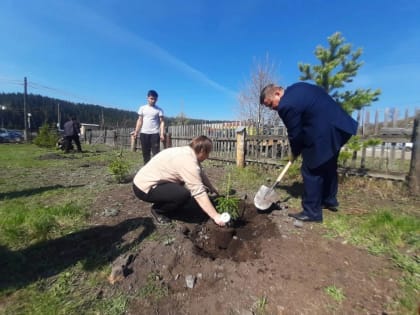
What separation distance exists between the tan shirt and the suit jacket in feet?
3.97

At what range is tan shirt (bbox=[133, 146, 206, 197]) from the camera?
2.22m

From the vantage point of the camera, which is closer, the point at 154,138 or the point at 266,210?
the point at 266,210

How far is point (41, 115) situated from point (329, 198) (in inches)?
3310

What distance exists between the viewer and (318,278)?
174 centimetres

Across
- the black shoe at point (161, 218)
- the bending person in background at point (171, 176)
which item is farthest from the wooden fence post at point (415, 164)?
the black shoe at point (161, 218)

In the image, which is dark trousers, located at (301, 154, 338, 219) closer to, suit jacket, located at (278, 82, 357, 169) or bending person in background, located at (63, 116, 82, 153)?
suit jacket, located at (278, 82, 357, 169)

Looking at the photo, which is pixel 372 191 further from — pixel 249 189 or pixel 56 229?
pixel 56 229

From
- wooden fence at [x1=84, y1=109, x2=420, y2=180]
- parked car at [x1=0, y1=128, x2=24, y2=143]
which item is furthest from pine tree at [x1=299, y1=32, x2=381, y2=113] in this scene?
parked car at [x1=0, y1=128, x2=24, y2=143]

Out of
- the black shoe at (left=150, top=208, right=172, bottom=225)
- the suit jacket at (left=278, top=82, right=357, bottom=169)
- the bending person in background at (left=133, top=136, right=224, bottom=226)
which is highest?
the suit jacket at (left=278, top=82, right=357, bottom=169)

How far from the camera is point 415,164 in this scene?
3.68 metres

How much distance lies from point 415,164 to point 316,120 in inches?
97.7

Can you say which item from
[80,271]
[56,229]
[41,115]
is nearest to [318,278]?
[80,271]

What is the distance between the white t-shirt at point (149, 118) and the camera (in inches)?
196

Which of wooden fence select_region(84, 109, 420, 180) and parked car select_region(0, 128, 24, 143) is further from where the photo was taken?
parked car select_region(0, 128, 24, 143)
